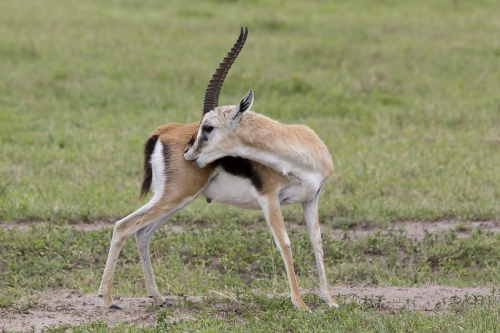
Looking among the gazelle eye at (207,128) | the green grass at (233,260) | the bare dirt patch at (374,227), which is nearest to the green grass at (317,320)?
the green grass at (233,260)

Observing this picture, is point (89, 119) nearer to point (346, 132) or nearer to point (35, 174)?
point (35, 174)

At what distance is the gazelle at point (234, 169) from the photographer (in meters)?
5.03

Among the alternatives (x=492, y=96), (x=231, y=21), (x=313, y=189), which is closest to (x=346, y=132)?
(x=492, y=96)

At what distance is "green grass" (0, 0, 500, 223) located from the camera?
7.29m

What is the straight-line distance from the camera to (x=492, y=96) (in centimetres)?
1027

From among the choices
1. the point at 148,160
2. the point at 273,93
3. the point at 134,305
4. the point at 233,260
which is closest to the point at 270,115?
the point at 273,93

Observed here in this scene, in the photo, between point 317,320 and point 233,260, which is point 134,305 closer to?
point 233,260

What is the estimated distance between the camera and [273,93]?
1016cm

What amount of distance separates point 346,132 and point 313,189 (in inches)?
161

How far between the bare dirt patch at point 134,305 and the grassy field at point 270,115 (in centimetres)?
20

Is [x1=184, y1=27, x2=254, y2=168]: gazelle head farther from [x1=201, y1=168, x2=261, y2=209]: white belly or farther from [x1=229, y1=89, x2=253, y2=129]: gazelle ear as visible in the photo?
[x1=201, y1=168, x2=261, y2=209]: white belly

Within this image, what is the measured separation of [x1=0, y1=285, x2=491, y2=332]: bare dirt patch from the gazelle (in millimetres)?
134

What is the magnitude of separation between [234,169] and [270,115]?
14.7 feet

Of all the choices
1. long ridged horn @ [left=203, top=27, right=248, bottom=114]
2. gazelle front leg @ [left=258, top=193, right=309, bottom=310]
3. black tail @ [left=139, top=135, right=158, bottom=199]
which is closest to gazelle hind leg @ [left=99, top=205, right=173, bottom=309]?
→ black tail @ [left=139, top=135, right=158, bottom=199]
